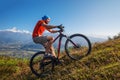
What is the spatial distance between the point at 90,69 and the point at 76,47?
7.28ft

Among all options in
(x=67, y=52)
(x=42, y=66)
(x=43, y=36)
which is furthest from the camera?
(x=42, y=66)

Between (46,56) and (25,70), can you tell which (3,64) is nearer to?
(25,70)

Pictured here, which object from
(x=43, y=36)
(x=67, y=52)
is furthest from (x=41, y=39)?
(x=67, y=52)

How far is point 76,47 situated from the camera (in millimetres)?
15047

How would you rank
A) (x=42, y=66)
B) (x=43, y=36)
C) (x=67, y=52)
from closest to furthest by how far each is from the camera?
(x=43, y=36)
(x=67, y=52)
(x=42, y=66)

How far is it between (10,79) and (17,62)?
2.98 meters

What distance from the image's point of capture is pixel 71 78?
13039 millimetres

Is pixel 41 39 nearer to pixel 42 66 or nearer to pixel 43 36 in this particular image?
pixel 43 36

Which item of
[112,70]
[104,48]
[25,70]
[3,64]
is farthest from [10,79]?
[112,70]

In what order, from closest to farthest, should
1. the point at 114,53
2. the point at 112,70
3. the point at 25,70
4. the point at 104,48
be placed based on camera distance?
the point at 112,70
the point at 114,53
the point at 104,48
the point at 25,70

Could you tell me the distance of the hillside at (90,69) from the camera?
12.2 m

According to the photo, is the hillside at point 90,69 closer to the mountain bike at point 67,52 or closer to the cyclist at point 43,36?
the mountain bike at point 67,52

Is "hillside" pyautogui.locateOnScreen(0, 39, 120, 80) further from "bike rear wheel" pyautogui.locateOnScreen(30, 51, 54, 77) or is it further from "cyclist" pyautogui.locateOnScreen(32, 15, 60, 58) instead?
"cyclist" pyautogui.locateOnScreen(32, 15, 60, 58)

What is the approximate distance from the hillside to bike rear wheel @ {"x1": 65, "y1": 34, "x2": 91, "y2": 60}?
1.23 ft
